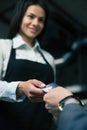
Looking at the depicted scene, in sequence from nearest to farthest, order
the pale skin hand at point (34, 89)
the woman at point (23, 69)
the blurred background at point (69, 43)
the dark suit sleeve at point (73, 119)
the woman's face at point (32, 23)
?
the dark suit sleeve at point (73, 119) → the pale skin hand at point (34, 89) → the woman at point (23, 69) → the woman's face at point (32, 23) → the blurred background at point (69, 43)

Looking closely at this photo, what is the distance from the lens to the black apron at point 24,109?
1.75m

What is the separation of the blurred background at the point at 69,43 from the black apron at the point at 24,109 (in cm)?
230

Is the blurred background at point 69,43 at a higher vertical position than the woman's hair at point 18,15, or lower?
lower

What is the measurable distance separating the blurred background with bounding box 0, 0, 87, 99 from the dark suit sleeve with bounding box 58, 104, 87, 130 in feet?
10.5

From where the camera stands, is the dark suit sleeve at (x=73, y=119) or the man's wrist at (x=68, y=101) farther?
the man's wrist at (x=68, y=101)

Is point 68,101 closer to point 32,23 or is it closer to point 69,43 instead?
point 32,23

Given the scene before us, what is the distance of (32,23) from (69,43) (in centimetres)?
281

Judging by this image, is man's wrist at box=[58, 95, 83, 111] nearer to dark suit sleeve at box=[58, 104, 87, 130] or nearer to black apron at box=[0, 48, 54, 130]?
dark suit sleeve at box=[58, 104, 87, 130]

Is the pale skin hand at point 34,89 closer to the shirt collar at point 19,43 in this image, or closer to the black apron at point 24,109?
the black apron at point 24,109

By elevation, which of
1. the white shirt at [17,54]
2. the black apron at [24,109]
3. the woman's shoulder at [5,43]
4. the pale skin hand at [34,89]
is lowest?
the black apron at [24,109]

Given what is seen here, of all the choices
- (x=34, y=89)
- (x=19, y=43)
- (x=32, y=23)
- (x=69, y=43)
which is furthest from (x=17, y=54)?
(x=69, y=43)

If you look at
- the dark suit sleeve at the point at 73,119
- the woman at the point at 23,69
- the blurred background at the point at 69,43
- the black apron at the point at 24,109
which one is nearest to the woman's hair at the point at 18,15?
the woman at the point at 23,69

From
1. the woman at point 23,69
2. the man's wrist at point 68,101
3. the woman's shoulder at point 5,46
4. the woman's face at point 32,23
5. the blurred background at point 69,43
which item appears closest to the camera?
the man's wrist at point 68,101

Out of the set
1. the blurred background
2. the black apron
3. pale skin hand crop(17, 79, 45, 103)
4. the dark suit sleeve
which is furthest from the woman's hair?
the blurred background
